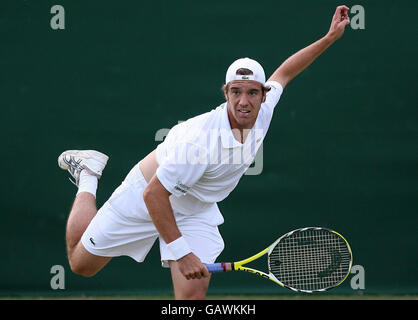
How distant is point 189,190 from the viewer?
382 centimetres

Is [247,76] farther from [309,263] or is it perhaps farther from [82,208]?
[82,208]

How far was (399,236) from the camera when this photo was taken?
5.52m

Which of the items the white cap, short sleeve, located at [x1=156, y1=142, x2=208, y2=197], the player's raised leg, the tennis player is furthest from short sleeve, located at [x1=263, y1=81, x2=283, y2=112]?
the player's raised leg

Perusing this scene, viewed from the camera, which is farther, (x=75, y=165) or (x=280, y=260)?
(x=75, y=165)

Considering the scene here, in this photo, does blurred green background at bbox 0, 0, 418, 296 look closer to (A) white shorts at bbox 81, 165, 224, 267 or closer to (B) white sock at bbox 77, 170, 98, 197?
(B) white sock at bbox 77, 170, 98, 197

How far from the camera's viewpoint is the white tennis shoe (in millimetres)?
4680

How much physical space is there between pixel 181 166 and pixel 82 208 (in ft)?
3.55

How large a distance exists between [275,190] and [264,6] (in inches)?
51.7

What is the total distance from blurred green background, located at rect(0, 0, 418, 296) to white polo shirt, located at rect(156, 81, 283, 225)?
1.60 m

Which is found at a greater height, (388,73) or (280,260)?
(388,73)

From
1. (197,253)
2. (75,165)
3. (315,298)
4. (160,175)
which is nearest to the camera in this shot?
(160,175)

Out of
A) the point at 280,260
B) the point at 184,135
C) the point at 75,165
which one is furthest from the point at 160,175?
the point at 75,165

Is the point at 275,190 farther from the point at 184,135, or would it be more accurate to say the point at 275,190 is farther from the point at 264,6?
the point at 184,135
